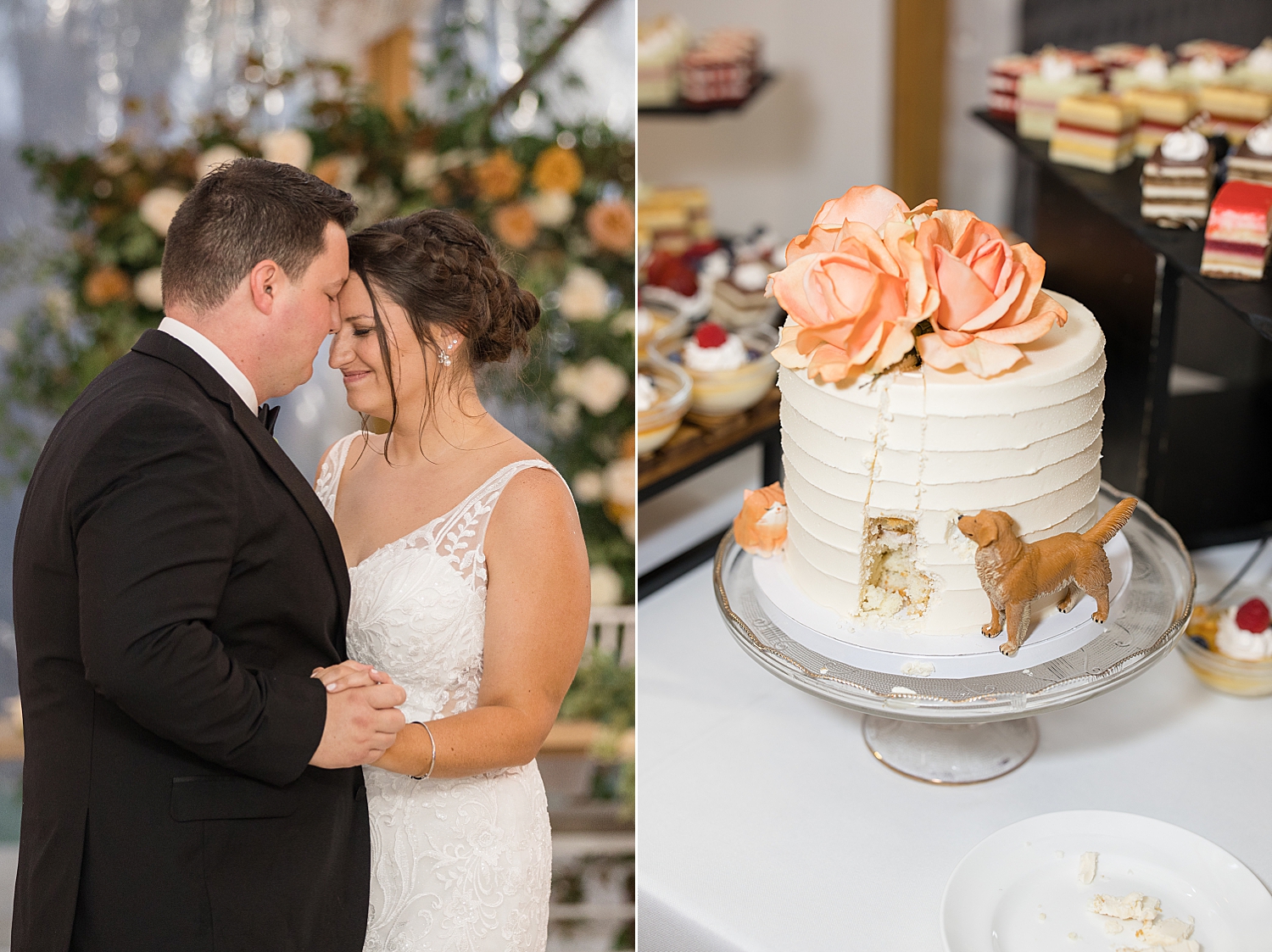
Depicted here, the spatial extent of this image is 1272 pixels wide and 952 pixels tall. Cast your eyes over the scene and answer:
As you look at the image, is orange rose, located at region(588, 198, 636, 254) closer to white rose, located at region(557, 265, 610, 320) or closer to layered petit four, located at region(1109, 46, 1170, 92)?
white rose, located at region(557, 265, 610, 320)

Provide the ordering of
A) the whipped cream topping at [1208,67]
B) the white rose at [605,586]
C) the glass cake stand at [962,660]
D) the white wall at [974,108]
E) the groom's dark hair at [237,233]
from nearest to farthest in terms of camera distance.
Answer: the groom's dark hair at [237,233], the glass cake stand at [962,660], the white rose at [605,586], the whipped cream topping at [1208,67], the white wall at [974,108]

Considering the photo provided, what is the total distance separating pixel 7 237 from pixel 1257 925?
148 centimetres

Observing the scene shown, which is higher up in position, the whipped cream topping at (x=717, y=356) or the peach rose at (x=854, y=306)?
the peach rose at (x=854, y=306)

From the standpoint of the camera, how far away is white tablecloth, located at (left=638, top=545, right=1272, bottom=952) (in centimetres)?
122

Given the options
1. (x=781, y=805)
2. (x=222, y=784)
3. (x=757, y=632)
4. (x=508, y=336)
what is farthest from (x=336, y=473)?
(x=781, y=805)

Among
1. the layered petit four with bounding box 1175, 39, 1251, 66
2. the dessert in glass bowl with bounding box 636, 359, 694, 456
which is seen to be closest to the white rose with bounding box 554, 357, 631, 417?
the dessert in glass bowl with bounding box 636, 359, 694, 456

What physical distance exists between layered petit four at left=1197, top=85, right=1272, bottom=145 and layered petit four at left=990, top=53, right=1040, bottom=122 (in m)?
0.39

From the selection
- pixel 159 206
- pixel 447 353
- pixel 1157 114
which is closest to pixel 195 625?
pixel 447 353

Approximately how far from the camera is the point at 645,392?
1.78m

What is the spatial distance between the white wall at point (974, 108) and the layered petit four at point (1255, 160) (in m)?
2.23

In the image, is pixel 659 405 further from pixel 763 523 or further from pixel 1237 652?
pixel 1237 652

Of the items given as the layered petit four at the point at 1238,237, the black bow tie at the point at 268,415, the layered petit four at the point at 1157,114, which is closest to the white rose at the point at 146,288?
the black bow tie at the point at 268,415

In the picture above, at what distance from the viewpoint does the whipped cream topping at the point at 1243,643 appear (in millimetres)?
1479

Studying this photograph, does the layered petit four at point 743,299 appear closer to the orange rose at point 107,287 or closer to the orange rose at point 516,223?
the orange rose at point 516,223
